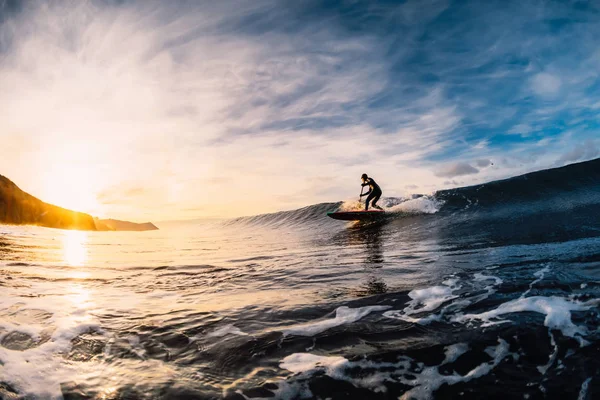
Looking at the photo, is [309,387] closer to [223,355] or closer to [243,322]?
[223,355]

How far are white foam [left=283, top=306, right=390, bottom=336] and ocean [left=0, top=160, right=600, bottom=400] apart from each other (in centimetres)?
3

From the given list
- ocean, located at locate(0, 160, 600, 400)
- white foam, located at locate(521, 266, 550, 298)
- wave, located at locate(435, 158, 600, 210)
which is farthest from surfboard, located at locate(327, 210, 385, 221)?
white foam, located at locate(521, 266, 550, 298)

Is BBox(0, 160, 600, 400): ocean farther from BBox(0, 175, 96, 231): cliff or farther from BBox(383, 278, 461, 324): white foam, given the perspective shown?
BBox(0, 175, 96, 231): cliff

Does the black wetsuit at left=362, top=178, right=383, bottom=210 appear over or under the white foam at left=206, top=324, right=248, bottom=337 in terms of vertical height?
over

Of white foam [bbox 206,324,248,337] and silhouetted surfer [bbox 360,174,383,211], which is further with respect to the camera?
silhouetted surfer [bbox 360,174,383,211]

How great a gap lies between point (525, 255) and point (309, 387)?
23.4 feet

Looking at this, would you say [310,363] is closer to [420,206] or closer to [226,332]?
[226,332]

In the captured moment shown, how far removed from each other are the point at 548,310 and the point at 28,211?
84867mm

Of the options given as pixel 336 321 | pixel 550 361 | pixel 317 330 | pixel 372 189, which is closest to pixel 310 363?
pixel 317 330

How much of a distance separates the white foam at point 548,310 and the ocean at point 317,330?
0.08 ft

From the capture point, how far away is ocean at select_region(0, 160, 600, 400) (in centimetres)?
271

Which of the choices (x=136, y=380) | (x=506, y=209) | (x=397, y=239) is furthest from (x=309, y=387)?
(x=506, y=209)

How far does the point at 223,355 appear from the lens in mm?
3275

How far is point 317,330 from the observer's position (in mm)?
3816
